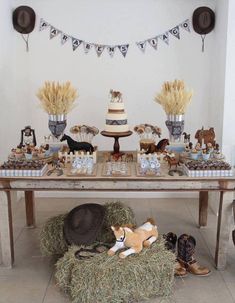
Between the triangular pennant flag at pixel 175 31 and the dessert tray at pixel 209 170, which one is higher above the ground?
the triangular pennant flag at pixel 175 31

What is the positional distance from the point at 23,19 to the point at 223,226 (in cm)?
235

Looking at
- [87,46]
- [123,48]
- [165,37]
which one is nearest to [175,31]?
[165,37]

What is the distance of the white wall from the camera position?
351 cm

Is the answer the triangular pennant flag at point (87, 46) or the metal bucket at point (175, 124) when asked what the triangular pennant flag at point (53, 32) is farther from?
the metal bucket at point (175, 124)

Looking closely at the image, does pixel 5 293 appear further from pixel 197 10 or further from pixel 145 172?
pixel 197 10

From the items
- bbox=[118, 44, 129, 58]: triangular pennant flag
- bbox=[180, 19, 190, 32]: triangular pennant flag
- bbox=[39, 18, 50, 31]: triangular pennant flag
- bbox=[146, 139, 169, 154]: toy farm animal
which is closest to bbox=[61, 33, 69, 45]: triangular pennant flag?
bbox=[39, 18, 50, 31]: triangular pennant flag

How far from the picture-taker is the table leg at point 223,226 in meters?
2.49

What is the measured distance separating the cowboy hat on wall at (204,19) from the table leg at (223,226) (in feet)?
5.40

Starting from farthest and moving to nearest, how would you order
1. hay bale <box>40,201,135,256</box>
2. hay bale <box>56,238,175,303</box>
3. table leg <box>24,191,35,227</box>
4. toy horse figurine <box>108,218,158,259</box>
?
1. table leg <box>24,191,35,227</box>
2. hay bale <box>40,201,135,256</box>
3. toy horse figurine <box>108,218,158,259</box>
4. hay bale <box>56,238,175,303</box>

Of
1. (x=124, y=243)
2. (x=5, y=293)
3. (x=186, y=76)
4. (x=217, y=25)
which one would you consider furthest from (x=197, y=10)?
(x=5, y=293)

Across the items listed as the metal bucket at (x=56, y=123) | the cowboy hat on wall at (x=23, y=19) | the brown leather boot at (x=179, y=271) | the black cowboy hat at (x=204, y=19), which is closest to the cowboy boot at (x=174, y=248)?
the brown leather boot at (x=179, y=271)

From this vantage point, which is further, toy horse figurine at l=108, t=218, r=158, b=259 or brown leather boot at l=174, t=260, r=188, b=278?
brown leather boot at l=174, t=260, r=188, b=278

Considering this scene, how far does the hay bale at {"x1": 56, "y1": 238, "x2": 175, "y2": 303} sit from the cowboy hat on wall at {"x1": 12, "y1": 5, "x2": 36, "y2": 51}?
6.79 feet

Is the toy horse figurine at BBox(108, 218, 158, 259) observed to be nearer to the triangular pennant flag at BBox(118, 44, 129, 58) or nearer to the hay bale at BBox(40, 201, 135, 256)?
the hay bale at BBox(40, 201, 135, 256)
